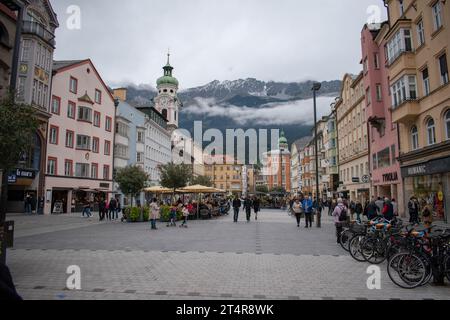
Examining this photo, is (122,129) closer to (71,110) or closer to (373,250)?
(71,110)

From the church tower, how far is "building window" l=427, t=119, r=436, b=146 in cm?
7199

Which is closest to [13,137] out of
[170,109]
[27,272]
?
[27,272]

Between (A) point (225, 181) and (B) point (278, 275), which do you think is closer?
(B) point (278, 275)

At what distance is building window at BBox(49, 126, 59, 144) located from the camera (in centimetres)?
3678

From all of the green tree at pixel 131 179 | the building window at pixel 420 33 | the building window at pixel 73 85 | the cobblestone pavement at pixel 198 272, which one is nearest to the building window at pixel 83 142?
the building window at pixel 73 85

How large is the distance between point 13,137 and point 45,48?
28.9m

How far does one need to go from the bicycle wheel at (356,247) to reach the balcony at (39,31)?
32482 millimetres

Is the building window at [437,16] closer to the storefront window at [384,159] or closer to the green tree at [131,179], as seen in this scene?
the storefront window at [384,159]

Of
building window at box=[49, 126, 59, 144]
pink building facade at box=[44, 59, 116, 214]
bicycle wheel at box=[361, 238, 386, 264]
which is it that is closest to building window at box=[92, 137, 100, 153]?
pink building facade at box=[44, 59, 116, 214]

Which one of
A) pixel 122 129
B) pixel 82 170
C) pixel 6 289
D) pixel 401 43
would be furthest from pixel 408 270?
pixel 122 129

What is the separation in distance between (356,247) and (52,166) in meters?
34.9
